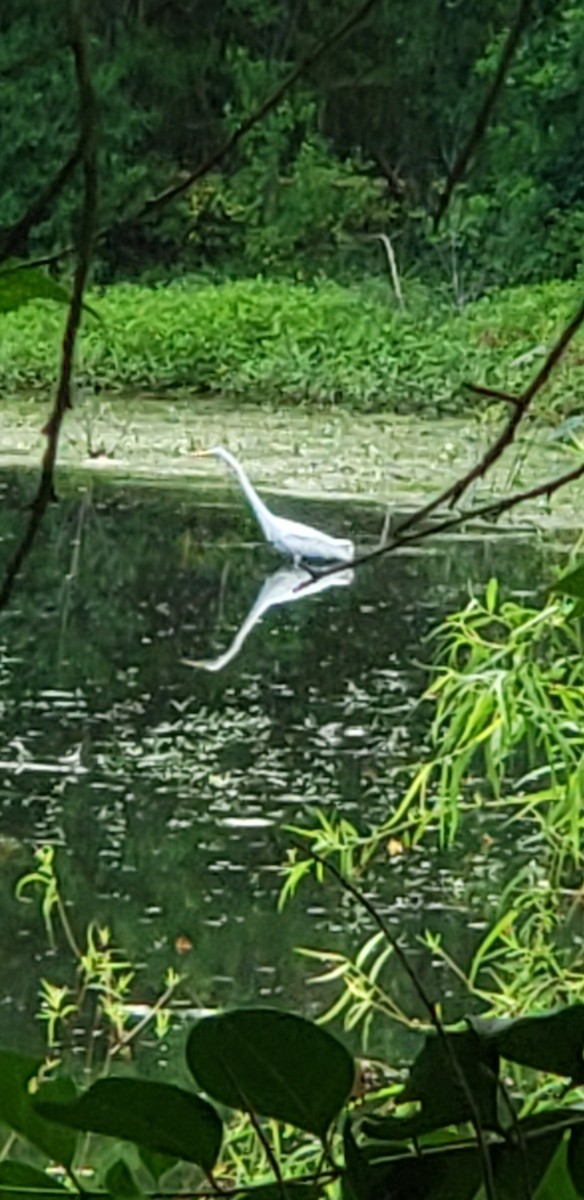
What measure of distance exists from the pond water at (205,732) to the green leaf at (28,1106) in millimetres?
1007

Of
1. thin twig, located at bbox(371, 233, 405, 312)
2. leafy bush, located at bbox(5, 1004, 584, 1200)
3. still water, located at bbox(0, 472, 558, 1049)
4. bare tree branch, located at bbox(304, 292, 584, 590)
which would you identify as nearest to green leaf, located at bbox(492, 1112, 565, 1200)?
leafy bush, located at bbox(5, 1004, 584, 1200)

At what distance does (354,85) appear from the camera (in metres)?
0.75

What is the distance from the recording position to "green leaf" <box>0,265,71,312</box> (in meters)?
0.25

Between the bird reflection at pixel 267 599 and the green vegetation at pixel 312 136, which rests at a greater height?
the green vegetation at pixel 312 136

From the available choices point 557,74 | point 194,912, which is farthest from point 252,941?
point 557,74

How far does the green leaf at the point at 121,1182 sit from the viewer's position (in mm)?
221

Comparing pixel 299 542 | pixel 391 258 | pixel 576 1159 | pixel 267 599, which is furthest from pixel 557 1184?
pixel 267 599

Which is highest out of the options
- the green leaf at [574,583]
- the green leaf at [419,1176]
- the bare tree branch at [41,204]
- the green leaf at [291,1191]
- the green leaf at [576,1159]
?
the bare tree branch at [41,204]

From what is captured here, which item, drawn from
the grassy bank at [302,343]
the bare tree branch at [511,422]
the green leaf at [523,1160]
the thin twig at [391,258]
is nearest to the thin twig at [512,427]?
the bare tree branch at [511,422]

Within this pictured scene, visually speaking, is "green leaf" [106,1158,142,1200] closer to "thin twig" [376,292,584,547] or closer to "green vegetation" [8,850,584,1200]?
"green vegetation" [8,850,584,1200]

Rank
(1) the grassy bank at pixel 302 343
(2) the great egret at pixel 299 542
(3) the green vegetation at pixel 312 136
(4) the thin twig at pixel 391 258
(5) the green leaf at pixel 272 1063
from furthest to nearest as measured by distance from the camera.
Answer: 1. (2) the great egret at pixel 299 542
2. (1) the grassy bank at pixel 302 343
3. (4) the thin twig at pixel 391 258
4. (3) the green vegetation at pixel 312 136
5. (5) the green leaf at pixel 272 1063

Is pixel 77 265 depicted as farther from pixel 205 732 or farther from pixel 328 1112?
pixel 205 732

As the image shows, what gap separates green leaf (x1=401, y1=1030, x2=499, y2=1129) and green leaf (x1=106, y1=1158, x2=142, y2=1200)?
0.03 meters

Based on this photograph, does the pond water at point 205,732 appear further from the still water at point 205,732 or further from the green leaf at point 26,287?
the green leaf at point 26,287
